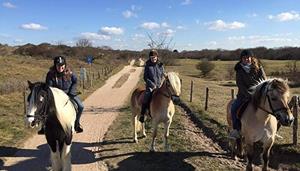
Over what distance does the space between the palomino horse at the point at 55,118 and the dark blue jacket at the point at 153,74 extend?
2985 mm

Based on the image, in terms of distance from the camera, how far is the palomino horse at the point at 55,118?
698 cm

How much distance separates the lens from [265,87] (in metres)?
7.45

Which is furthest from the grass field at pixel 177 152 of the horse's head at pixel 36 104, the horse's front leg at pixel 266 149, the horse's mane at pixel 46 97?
the horse's head at pixel 36 104

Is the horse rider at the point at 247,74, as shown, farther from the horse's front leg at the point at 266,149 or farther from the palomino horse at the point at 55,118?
the palomino horse at the point at 55,118

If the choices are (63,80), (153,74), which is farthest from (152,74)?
(63,80)

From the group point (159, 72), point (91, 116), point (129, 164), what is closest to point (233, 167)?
point (129, 164)

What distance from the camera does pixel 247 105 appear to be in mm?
8164

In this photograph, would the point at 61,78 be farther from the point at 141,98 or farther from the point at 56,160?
the point at 141,98

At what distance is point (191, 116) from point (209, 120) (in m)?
1.65

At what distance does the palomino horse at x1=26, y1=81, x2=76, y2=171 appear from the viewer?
6.98m

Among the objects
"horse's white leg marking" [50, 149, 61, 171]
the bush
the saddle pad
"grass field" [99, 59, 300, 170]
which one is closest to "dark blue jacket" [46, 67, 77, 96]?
"horse's white leg marking" [50, 149, 61, 171]

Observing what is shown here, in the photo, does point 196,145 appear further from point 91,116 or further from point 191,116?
point 91,116

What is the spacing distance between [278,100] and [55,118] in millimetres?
4307

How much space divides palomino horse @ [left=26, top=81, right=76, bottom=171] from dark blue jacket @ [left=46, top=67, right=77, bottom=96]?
52cm
